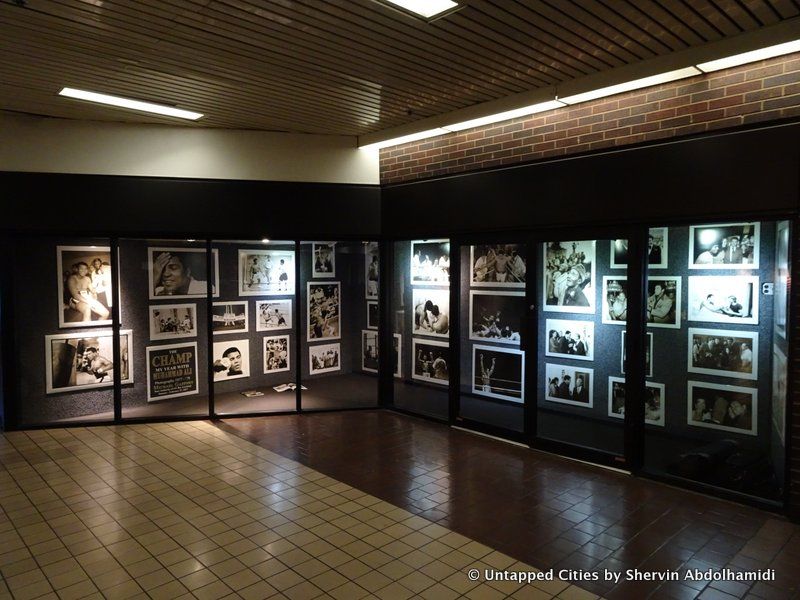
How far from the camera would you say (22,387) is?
7102mm

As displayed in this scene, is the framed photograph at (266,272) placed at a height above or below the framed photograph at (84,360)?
above

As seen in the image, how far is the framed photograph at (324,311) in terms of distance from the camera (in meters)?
7.97

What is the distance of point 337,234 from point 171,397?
315cm

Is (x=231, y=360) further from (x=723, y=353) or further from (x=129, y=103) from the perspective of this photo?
(x=723, y=353)

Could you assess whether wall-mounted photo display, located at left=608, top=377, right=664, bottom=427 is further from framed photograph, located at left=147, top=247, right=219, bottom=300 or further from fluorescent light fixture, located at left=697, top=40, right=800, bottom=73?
framed photograph, located at left=147, top=247, right=219, bottom=300

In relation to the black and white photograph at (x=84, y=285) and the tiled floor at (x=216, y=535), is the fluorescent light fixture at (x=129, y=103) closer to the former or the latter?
the black and white photograph at (x=84, y=285)

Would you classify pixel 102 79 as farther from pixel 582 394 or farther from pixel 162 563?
pixel 582 394

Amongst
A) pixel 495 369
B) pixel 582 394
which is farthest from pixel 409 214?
pixel 582 394

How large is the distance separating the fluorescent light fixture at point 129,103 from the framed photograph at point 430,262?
3.19 metres

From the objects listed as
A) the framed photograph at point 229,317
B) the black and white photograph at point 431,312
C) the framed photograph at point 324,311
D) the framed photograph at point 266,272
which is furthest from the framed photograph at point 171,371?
the black and white photograph at point 431,312

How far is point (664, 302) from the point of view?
20.4 ft

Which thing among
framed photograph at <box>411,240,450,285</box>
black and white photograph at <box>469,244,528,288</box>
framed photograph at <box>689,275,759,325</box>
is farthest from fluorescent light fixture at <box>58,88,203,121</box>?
framed photograph at <box>689,275,759,325</box>

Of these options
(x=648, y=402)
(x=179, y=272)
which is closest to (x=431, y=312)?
(x=648, y=402)

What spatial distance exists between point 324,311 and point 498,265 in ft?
8.81
